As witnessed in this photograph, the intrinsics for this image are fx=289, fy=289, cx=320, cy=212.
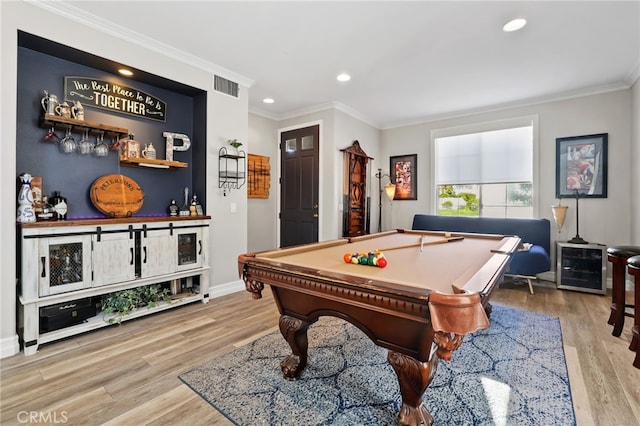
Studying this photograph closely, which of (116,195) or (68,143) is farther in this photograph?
(116,195)

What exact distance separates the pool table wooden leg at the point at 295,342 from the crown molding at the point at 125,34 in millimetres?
3043

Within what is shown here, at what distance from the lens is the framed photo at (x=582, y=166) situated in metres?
4.06

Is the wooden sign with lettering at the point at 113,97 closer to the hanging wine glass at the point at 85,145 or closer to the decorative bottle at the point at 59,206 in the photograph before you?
the hanging wine glass at the point at 85,145

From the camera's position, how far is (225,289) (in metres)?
3.72

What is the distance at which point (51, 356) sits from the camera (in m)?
2.18

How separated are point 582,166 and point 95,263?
20.1ft

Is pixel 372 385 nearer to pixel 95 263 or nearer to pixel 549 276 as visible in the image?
pixel 95 263

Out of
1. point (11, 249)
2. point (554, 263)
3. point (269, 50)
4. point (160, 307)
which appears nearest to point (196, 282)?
point (160, 307)

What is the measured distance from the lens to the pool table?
1062mm

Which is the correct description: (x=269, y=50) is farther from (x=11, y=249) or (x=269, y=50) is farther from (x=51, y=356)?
(x=51, y=356)

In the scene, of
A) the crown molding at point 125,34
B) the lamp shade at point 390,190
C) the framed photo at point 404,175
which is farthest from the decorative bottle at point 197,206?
the framed photo at point 404,175

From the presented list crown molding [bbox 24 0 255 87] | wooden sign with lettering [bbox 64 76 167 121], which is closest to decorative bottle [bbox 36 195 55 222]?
wooden sign with lettering [bbox 64 76 167 121]

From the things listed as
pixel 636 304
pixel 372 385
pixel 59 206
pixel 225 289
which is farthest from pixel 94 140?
pixel 636 304

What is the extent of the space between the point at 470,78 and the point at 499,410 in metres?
3.73
